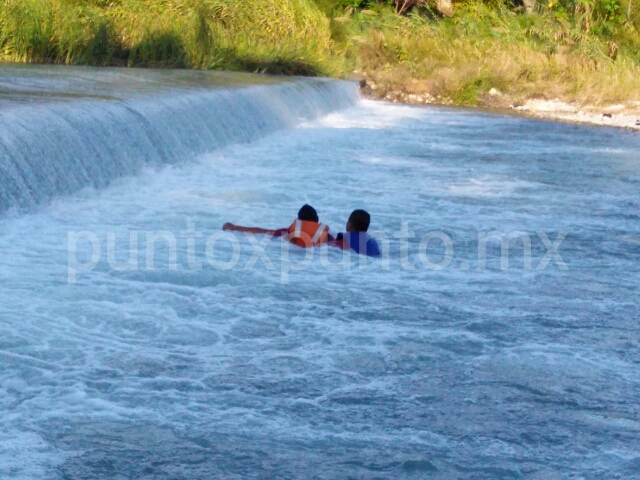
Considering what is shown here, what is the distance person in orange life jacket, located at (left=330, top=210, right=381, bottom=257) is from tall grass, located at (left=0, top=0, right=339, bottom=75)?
10843mm

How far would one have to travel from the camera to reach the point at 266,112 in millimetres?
15531

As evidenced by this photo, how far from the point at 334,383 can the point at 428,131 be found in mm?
11855

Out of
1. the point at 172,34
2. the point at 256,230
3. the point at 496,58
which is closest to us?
the point at 256,230

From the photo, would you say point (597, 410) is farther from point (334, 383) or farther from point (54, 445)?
point (54, 445)

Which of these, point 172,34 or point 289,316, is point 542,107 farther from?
point 289,316

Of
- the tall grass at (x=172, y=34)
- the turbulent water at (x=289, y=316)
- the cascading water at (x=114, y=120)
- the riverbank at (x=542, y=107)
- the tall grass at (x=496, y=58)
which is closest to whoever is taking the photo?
the turbulent water at (x=289, y=316)

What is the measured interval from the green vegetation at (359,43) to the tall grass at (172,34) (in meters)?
0.02

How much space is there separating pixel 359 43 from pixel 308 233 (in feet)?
53.0

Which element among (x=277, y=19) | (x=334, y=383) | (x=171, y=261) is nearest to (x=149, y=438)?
(x=334, y=383)

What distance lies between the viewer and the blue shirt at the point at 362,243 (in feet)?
26.0

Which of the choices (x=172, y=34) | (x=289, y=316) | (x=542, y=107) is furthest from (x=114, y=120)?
(x=542, y=107)

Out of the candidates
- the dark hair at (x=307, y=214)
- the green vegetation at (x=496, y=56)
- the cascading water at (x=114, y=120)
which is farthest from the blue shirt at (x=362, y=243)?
the green vegetation at (x=496, y=56)

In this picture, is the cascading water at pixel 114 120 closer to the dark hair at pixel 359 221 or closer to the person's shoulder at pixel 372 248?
the dark hair at pixel 359 221

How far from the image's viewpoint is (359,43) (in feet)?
77.3
